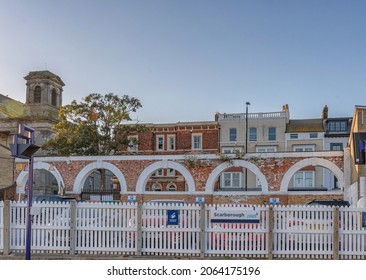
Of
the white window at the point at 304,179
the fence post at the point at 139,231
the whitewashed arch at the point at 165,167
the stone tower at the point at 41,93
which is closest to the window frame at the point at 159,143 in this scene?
the stone tower at the point at 41,93

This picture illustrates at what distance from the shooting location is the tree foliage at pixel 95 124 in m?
34.7

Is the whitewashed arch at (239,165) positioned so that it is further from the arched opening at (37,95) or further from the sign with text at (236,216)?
the arched opening at (37,95)

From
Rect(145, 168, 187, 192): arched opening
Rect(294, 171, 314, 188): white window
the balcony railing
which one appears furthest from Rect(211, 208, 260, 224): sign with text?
the balcony railing

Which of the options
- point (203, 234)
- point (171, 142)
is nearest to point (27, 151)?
point (203, 234)

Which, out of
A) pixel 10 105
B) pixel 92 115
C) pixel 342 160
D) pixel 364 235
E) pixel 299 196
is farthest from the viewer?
pixel 10 105

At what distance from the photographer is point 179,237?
12180 mm

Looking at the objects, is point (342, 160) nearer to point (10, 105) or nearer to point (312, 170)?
point (312, 170)

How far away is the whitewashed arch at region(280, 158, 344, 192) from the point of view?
26.7 m

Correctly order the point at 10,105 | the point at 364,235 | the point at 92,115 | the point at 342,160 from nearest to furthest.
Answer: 1. the point at 364,235
2. the point at 342,160
3. the point at 92,115
4. the point at 10,105

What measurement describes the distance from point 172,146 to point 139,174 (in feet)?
55.8

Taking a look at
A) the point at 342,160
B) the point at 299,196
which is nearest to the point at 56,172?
the point at 299,196

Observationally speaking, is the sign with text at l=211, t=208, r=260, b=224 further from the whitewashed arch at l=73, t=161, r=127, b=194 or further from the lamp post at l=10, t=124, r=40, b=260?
the whitewashed arch at l=73, t=161, r=127, b=194

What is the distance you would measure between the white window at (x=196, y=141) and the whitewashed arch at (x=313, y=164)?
1809 centimetres

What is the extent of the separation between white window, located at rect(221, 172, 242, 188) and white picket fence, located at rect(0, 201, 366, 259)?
1203 inches
